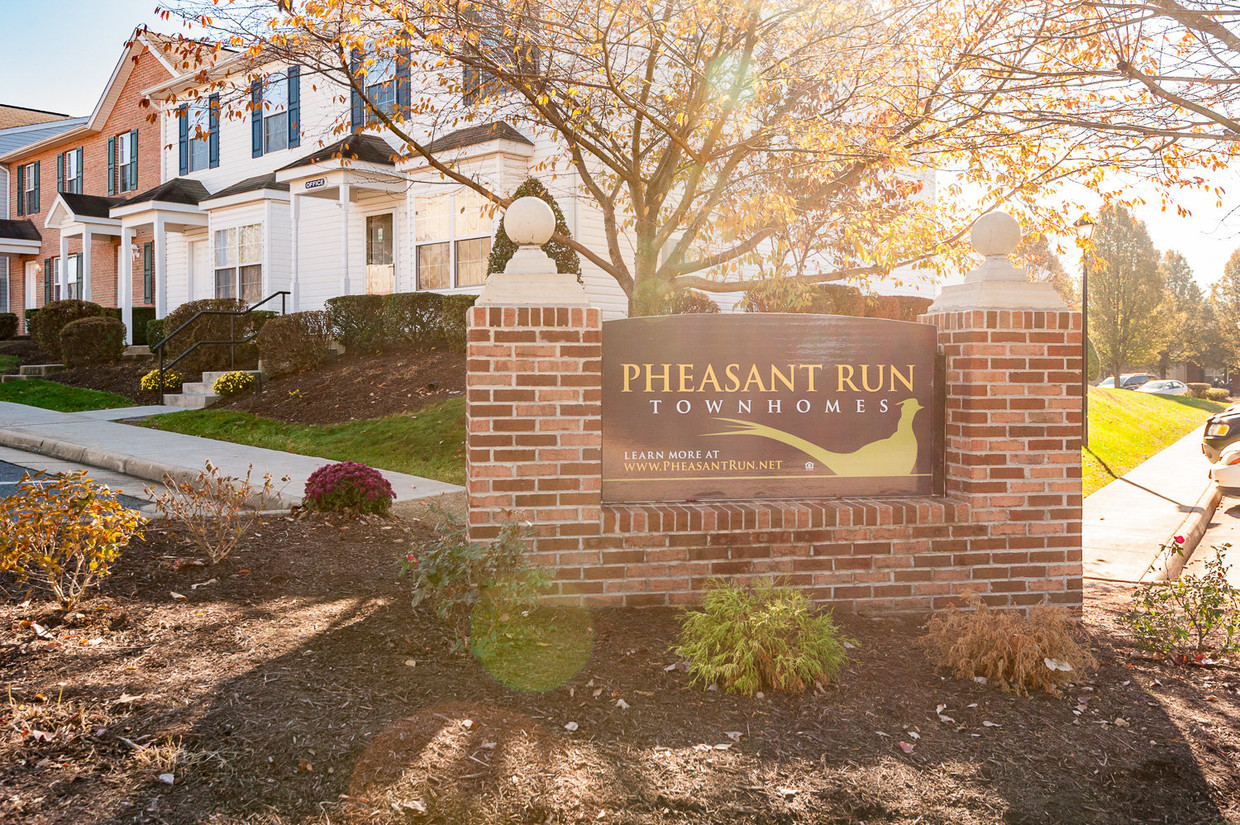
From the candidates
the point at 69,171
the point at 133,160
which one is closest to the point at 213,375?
the point at 133,160

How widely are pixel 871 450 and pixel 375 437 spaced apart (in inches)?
310

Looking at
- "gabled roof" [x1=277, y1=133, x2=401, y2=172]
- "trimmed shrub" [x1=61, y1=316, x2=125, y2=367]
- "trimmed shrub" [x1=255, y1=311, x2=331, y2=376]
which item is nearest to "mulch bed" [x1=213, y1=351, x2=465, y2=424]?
"trimmed shrub" [x1=255, y1=311, x2=331, y2=376]

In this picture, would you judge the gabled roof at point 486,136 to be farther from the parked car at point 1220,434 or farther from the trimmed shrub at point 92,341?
the parked car at point 1220,434

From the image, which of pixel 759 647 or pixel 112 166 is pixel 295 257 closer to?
pixel 112 166

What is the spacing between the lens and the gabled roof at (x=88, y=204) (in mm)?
24547

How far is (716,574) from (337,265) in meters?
16.6

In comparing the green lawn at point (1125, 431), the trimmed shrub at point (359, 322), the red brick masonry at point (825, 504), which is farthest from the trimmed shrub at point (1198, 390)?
the red brick masonry at point (825, 504)

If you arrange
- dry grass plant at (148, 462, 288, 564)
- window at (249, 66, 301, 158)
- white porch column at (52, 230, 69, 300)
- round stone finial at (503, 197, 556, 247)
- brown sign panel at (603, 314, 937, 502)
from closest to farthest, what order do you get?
round stone finial at (503, 197, 556, 247) < brown sign panel at (603, 314, 937, 502) < dry grass plant at (148, 462, 288, 564) < window at (249, 66, 301, 158) < white porch column at (52, 230, 69, 300)

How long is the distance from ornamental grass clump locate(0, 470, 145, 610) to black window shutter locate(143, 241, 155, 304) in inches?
929

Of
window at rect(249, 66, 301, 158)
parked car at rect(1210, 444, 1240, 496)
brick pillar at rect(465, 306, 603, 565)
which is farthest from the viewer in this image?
window at rect(249, 66, 301, 158)

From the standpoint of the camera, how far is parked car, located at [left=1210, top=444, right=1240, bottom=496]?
11609 millimetres

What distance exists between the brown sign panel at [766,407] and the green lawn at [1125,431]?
5.69 m

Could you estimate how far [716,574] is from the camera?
183 inches

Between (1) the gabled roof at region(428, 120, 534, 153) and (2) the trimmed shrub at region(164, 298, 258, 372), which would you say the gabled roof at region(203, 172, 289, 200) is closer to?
(2) the trimmed shrub at region(164, 298, 258, 372)
